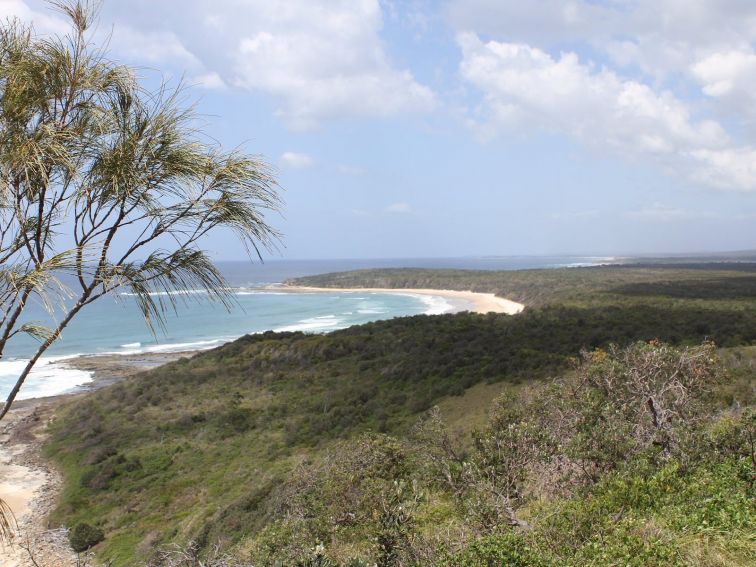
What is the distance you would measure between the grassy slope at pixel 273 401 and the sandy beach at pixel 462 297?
46.1 feet

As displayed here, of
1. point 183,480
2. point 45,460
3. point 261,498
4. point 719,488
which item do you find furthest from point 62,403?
point 719,488

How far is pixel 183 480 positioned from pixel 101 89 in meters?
15.9

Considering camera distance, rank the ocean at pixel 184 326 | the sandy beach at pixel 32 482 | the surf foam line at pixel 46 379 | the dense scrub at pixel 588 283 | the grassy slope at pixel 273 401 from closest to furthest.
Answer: the sandy beach at pixel 32 482
the grassy slope at pixel 273 401
the surf foam line at pixel 46 379
the ocean at pixel 184 326
the dense scrub at pixel 588 283

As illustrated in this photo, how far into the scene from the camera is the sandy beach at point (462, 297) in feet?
185

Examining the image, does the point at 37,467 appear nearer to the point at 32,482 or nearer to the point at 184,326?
the point at 32,482

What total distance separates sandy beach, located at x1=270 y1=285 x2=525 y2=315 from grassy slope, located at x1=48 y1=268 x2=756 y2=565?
14.0 m

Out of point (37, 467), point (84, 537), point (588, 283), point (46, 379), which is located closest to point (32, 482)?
point (37, 467)

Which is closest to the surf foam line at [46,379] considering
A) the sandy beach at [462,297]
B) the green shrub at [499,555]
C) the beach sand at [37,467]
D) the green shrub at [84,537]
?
the beach sand at [37,467]

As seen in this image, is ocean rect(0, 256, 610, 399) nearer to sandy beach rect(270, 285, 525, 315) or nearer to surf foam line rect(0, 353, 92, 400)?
surf foam line rect(0, 353, 92, 400)

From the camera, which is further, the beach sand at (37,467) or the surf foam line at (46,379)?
the surf foam line at (46,379)

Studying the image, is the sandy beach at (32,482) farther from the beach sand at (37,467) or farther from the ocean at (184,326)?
the ocean at (184,326)

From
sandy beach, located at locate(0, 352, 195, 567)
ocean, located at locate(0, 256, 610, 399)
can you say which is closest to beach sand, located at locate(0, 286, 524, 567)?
sandy beach, located at locate(0, 352, 195, 567)

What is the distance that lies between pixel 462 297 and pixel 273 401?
52510 mm

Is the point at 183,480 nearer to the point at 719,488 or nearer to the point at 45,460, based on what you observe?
the point at 45,460
